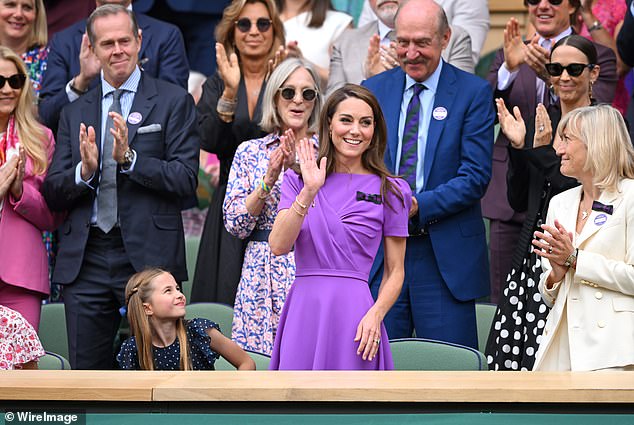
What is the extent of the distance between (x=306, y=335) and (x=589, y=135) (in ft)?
4.61

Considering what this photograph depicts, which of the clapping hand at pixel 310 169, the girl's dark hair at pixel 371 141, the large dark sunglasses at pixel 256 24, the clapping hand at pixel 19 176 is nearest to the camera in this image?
the clapping hand at pixel 310 169

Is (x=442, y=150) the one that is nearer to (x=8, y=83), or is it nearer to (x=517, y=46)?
(x=517, y=46)

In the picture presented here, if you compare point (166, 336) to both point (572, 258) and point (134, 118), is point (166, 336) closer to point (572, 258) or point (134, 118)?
point (134, 118)

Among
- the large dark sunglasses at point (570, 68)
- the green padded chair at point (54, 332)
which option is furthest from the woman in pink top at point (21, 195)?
the large dark sunglasses at point (570, 68)

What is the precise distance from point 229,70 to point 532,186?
1.77m

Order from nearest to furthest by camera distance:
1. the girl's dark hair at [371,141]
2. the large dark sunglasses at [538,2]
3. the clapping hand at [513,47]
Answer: the girl's dark hair at [371,141] → the clapping hand at [513,47] → the large dark sunglasses at [538,2]

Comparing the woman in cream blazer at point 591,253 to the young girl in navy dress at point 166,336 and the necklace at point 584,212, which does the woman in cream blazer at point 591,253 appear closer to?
the necklace at point 584,212

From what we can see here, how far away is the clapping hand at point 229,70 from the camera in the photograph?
6125 millimetres

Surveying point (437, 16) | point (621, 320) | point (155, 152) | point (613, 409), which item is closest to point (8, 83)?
point (155, 152)

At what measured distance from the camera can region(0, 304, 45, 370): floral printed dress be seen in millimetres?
4855

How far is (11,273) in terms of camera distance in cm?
549

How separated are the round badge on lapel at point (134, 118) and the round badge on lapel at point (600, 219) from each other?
7.78ft
